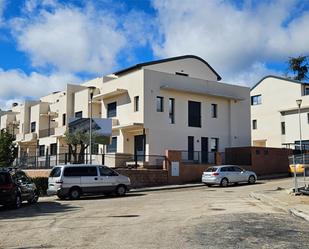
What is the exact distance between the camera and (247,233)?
36.6 ft

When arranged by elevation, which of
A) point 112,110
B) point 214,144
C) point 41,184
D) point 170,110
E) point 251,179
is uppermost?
point 112,110

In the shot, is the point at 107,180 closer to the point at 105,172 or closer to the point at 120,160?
the point at 105,172

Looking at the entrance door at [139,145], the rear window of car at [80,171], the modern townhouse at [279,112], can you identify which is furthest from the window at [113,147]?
the modern townhouse at [279,112]

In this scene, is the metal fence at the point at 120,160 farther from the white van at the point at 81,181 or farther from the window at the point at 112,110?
the white van at the point at 81,181

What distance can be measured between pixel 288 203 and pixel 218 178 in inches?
502

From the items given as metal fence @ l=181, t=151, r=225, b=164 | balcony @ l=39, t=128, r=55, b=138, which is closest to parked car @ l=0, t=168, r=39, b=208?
metal fence @ l=181, t=151, r=225, b=164

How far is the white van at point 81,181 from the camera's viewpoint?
24.3 metres

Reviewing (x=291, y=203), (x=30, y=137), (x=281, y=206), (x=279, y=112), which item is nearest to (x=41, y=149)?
(x=30, y=137)

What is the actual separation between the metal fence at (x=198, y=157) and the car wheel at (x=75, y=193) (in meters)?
13.4

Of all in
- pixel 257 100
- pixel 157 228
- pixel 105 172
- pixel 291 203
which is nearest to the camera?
pixel 157 228

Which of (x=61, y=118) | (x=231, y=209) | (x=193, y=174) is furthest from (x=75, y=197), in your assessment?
(x=61, y=118)

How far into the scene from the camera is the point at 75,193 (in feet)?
80.3

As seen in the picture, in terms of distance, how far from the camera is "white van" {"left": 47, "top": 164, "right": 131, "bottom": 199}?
2434 centimetres

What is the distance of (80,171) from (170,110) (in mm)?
15312
